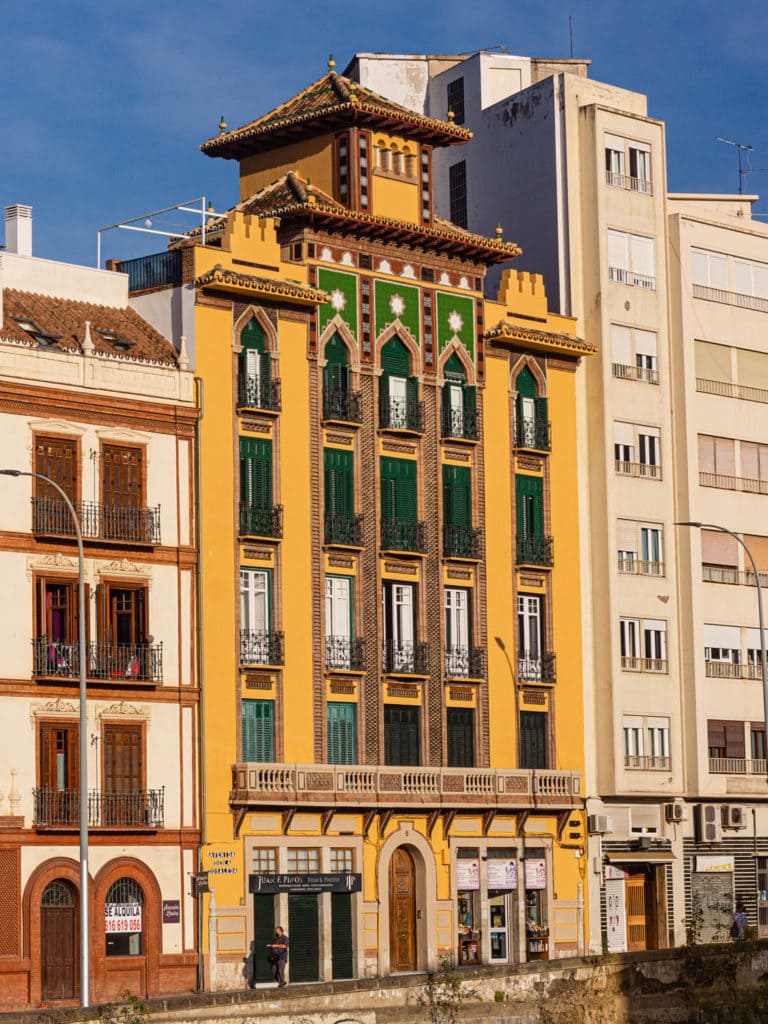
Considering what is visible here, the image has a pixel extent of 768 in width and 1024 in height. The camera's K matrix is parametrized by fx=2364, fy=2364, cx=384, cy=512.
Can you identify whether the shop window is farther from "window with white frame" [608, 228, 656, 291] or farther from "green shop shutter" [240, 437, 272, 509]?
"window with white frame" [608, 228, 656, 291]

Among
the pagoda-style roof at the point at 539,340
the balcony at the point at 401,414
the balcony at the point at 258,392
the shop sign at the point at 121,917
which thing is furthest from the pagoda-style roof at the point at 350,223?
the shop sign at the point at 121,917

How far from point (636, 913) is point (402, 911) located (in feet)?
37.8

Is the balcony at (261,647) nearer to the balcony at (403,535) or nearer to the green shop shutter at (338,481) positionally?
the green shop shutter at (338,481)

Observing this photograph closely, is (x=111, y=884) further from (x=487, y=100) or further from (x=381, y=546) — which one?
(x=487, y=100)

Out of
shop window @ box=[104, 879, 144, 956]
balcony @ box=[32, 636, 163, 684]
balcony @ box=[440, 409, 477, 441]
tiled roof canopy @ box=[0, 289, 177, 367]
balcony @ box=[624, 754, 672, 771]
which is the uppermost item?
tiled roof canopy @ box=[0, 289, 177, 367]

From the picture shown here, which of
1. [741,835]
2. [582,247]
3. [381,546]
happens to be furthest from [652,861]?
[582,247]

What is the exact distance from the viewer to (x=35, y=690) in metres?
63.2

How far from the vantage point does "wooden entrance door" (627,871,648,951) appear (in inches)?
3152

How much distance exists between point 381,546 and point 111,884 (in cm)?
1458

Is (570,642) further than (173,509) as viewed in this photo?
Yes

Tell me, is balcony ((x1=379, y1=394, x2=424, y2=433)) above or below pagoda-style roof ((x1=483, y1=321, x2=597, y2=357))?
below

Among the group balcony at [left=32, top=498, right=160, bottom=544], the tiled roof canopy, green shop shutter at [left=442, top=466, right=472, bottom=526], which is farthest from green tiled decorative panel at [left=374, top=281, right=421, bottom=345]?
balcony at [left=32, top=498, right=160, bottom=544]

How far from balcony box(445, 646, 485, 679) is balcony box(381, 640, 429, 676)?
3.93 ft

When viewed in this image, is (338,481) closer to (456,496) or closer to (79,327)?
(456,496)
